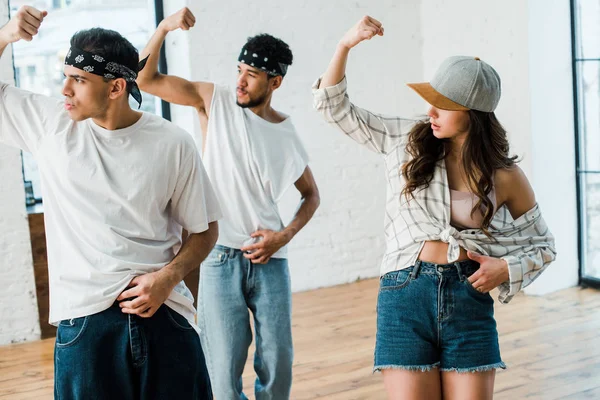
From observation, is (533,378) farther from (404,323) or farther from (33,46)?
(33,46)

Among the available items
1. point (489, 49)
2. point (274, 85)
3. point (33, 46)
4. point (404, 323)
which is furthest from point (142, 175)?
point (489, 49)

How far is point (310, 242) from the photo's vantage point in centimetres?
619

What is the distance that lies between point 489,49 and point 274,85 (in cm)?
313

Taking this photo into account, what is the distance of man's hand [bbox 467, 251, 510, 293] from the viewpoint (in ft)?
7.42

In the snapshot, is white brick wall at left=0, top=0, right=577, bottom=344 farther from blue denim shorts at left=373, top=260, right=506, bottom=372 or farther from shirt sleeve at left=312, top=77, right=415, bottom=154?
blue denim shorts at left=373, top=260, right=506, bottom=372

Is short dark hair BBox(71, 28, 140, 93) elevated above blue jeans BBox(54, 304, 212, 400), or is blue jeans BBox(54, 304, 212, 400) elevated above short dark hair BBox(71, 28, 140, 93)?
short dark hair BBox(71, 28, 140, 93)

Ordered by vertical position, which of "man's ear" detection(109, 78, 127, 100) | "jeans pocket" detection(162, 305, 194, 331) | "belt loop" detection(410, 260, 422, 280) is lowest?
"jeans pocket" detection(162, 305, 194, 331)

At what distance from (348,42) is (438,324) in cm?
89

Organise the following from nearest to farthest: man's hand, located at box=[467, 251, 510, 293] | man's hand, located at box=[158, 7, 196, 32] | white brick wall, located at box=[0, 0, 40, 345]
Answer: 1. man's hand, located at box=[467, 251, 510, 293]
2. man's hand, located at box=[158, 7, 196, 32]
3. white brick wall, located at box=[0, 0, 40, 345]

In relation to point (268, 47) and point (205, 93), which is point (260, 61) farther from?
point (205, 93)

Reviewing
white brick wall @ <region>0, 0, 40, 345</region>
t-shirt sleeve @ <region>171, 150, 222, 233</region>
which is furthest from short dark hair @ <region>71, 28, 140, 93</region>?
white brick wall @ <region>0, 0, 40, 345</region>

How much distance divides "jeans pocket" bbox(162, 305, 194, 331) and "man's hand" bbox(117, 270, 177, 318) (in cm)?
8

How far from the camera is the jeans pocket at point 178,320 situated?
214 cm

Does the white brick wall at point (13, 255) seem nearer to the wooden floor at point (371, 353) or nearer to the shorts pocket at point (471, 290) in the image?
the wooden floor at point (371, 353)
